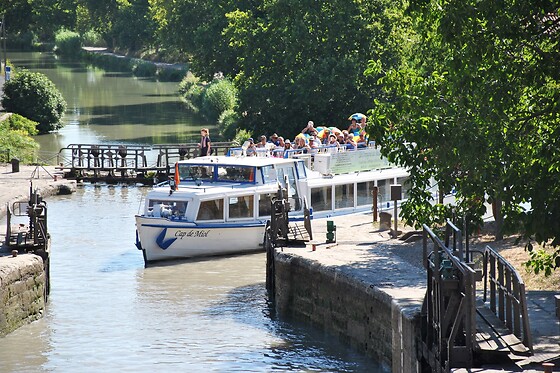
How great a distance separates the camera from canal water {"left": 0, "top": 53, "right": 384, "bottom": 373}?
2417 centimetres

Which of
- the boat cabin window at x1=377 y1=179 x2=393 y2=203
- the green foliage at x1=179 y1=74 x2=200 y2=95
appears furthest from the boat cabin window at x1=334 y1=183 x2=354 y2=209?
the green foliage at x1=179 y1=74 x2=200 y2=95

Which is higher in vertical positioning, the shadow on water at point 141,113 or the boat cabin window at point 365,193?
the shadow on water at point 141,113

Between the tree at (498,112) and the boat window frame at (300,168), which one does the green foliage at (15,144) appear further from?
the tree at (498,112)

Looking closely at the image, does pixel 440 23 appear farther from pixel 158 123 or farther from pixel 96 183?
pixel 158 123

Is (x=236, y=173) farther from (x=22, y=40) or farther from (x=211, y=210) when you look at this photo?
(x=22, y=40)

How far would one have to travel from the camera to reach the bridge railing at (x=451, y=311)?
1636 cm

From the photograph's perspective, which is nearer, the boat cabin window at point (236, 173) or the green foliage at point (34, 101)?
the boat cabin window at point (236, 173)

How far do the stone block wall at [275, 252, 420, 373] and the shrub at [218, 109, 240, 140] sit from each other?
103 ft

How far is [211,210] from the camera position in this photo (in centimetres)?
3425

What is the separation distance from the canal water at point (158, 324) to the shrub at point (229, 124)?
23344mm

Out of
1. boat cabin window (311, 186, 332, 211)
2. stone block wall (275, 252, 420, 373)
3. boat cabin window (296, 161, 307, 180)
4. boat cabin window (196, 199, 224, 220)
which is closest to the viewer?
stone block wall (275, 252, 420, 373)

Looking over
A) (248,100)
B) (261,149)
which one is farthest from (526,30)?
(248,100)

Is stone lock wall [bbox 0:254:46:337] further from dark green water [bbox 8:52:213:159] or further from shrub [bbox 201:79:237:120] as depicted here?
shrub [bbox 201:79:237:120]

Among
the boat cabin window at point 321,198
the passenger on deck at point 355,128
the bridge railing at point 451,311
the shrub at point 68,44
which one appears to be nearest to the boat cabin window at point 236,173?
the boat cabin window at point 321,198
